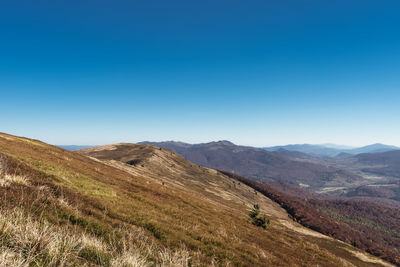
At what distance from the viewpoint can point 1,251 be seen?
165 inches

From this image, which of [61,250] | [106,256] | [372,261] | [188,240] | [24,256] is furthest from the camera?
[372,261]

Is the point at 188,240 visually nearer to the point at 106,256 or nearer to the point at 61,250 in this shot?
the point at 106,256

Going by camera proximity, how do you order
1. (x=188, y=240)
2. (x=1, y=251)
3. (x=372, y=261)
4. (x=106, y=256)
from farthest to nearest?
(x=372, y=261) → (x=188, y=240) → (x=106, y=256) → (x=1, y=251)

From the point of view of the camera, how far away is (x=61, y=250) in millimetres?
4957

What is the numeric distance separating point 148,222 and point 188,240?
2.73 m

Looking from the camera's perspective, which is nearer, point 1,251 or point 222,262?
point 1,251

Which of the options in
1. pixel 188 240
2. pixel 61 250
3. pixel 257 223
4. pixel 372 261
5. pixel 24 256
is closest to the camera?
pixel 24 256

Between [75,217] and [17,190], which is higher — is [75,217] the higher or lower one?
the lower one

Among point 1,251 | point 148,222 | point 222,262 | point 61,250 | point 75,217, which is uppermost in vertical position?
point 1,251

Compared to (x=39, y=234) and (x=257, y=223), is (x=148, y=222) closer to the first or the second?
(x=39, y=234)

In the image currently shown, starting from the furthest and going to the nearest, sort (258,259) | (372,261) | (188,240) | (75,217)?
1. (372,261)
2. (258,259)
3. (188,240)
4. (75,217)

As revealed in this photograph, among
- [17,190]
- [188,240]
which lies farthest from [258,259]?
[17,190]

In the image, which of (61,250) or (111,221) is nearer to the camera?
(61,250)

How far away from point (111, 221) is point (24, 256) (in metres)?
6.02
